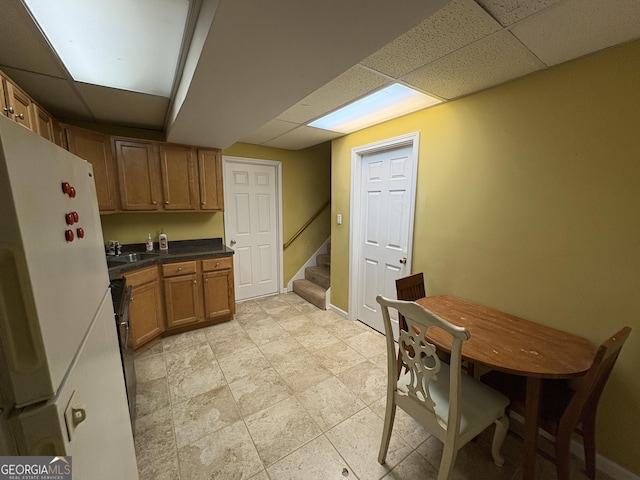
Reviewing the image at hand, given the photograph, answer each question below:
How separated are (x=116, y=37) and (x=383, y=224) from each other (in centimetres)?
247

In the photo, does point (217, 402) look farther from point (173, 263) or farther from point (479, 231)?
point (479, 231)

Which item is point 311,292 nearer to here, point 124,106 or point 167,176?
point 167,176

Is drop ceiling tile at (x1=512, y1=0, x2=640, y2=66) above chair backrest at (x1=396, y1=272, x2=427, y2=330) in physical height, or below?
above

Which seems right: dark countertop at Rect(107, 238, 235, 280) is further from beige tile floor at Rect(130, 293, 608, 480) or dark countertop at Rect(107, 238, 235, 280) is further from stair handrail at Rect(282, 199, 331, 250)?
stair handrail at Rect(282, 199, 331, 250)

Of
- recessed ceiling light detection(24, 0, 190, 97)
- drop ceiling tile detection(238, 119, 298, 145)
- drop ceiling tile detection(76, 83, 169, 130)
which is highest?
recessed ceiling light detection(24, 0, 190, 97)

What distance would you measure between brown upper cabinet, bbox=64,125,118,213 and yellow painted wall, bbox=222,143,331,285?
1844 millimetres

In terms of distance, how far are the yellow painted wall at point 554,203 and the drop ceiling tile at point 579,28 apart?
11 cm

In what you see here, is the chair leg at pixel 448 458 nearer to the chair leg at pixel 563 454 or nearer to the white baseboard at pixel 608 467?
the chair leg at pixel 563 454

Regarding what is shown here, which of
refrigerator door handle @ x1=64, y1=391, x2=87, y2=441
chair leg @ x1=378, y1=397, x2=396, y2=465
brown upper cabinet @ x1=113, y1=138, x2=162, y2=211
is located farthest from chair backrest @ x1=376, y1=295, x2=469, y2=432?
brown upper cabinet @ x1=113, y1=138, x2=162, y2=211

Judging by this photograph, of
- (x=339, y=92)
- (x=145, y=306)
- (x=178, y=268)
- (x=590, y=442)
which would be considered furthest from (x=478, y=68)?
(x=145, y=306)

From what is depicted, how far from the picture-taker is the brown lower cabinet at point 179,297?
2418mm

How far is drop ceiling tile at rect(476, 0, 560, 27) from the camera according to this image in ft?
3.44

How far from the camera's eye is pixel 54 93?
1943mm

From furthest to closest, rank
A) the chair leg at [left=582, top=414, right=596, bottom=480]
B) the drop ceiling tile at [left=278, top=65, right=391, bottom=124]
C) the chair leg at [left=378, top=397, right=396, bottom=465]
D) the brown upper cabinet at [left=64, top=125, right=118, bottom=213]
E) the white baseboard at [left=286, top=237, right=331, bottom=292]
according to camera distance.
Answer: the white baseboard at [left=286, top=237, right=331, bottom=292] < the brown upper cabinet at [left=64, top=125, right=118, bottom=213] < the drop ceiling tile at [left=278, top=65, right=391, bottom=124] < the chair leg at [left=378, top=397, right=396, bottom=465] < the chair leg at [left=582, top=414, right=596, bottom=480]
